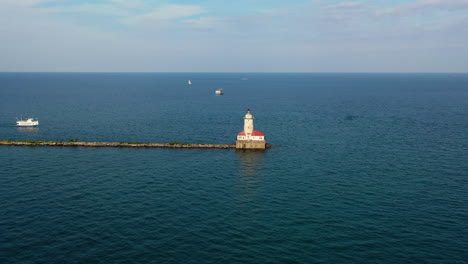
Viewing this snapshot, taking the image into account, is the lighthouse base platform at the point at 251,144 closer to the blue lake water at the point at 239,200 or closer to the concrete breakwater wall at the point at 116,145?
the concrete breakwater wall at the point at 116,145

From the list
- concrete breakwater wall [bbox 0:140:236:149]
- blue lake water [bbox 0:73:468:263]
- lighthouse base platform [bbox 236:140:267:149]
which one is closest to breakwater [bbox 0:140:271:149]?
concrete breakwater wall [bbox 0:140:236:149]

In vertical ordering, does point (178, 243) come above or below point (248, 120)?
below

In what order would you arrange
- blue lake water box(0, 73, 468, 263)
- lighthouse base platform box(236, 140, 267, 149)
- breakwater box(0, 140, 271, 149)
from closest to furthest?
1. blue lake water box(0, 73, 468, 263)
2. lighthouse base platform box(236, 140, 267, 149)
3. breakwater box(0, 140, 271, 149)

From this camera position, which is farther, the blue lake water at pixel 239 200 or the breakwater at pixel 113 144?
the breakwater at pixel 113 144

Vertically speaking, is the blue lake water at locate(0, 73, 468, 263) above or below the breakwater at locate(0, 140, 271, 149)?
below

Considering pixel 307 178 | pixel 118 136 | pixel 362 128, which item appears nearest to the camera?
pixel 307 178

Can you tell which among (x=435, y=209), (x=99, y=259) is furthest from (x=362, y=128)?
(x=99, y=259)

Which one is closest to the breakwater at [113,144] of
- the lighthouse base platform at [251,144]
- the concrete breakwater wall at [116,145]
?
the concrete breakwater wall at [116,145]

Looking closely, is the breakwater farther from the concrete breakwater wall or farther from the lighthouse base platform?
the lighthouse base platform

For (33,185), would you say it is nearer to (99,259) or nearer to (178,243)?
(99,259)

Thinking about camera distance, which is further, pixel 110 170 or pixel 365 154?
pixel 365 154

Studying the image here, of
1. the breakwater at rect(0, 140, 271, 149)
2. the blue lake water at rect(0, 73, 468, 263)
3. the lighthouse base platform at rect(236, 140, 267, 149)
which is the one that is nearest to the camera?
the blue lake water at rect(0, 73, 468, 263)
